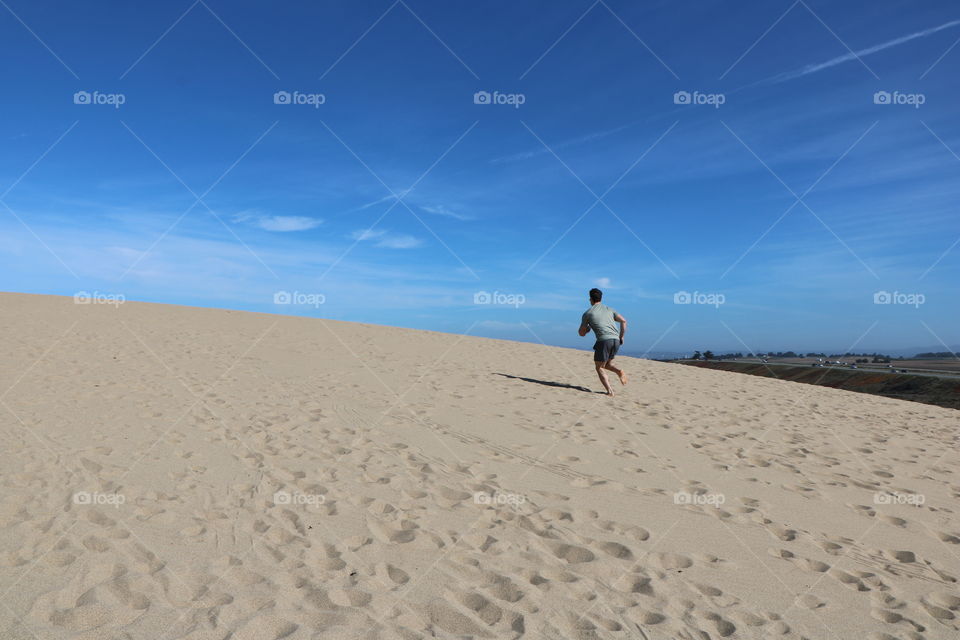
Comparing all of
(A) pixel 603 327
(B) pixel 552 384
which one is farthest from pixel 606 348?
(B) pixel 552 384

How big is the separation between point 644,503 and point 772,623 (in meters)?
1.96

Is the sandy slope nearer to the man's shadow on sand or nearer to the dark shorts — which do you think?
the dark shorts

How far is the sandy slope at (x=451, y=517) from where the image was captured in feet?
10.9

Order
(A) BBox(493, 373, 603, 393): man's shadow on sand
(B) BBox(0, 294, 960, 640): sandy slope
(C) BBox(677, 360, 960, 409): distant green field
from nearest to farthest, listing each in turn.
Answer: (B) BBox(0, 294, 960, 640): sandy slope < (A) BBox(493, 373, 603, 393): man's shadow on sand < (C) BBox(677, 360, 960, 409): distant green field

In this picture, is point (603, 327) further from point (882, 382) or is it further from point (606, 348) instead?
point (882, 382)

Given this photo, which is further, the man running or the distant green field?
the distant green field

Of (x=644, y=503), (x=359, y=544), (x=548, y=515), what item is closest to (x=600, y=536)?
(x=548, y=515)

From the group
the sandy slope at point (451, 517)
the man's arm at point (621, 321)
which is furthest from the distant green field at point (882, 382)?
the man's arm at point (621, 321)

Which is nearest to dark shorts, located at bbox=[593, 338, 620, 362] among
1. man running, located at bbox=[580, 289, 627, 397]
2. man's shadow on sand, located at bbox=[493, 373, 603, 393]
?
man running, located at bbox=[580, 289, 627, 397]

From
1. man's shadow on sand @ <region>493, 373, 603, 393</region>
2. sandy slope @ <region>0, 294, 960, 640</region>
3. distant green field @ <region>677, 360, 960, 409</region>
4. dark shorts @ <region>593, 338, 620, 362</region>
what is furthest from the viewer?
distant green field @ <region>677, 360, 960, 409</region>

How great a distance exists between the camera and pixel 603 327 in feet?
36.8

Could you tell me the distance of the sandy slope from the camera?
331 centimetres

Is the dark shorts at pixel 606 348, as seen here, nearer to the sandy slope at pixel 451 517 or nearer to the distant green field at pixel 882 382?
the sandy slope at pixel 451 517

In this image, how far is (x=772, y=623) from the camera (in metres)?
3.32
